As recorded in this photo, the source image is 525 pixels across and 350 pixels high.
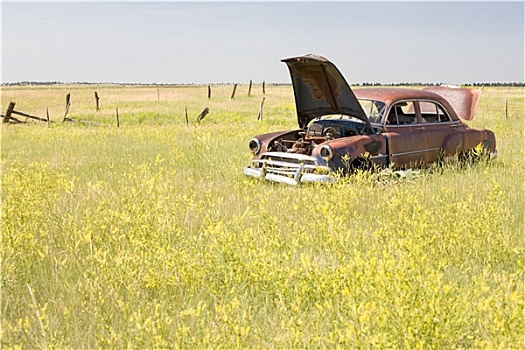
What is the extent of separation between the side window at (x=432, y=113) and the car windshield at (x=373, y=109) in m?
1.05

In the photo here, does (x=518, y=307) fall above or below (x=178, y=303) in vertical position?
above

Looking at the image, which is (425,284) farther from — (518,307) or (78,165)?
(78,165)

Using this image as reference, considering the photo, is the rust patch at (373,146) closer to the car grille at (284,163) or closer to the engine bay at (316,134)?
the engine bay at (316,134)

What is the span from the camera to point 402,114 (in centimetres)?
952

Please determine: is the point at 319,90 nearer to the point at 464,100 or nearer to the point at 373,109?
the point at 373,109

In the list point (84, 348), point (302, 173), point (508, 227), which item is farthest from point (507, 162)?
point (84, 348)

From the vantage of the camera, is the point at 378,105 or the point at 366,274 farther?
the point at 378,105

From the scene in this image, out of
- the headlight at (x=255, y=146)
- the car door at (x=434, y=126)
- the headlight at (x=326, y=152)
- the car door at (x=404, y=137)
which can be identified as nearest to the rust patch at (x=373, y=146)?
the car door at (x=404, y=137)

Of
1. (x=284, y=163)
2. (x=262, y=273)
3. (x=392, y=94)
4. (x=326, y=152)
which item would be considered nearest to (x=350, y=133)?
(x=392, y=94)

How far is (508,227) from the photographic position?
19.0 ft

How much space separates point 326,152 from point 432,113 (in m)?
2.78

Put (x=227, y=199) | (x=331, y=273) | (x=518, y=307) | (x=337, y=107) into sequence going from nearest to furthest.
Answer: (x=518, y=307) → (x=331, y=273) → (x=227, y=199) → (x=337, y=107)

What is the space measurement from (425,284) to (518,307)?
0.54 meters

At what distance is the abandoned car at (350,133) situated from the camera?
831cm
